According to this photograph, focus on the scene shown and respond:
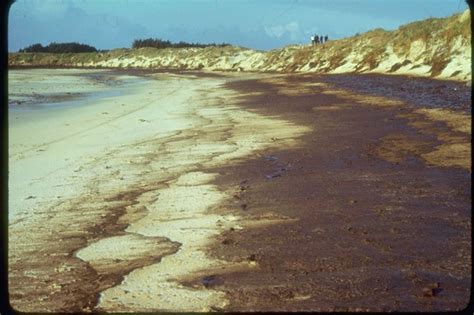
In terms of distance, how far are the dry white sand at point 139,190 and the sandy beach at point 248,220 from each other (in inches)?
0.9

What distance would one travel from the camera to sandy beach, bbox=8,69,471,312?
3393 mm

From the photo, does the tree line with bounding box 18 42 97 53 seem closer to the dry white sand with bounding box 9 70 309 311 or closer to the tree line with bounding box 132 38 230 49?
the tree line with bounding box 132 38 230 49

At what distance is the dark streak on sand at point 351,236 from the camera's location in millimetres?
3268

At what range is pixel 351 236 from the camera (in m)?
4.43

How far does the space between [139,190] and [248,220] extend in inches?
74.7

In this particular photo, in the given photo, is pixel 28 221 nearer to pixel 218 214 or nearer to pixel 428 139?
pixel 218 214

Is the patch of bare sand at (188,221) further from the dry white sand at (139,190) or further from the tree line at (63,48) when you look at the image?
the tree line at (63,48)

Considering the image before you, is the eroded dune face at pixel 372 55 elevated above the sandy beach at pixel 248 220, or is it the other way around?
the eroded dune face at pixel 372 55

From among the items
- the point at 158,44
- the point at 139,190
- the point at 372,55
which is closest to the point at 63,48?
the point at 158,44

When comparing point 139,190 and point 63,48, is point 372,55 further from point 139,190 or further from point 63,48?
point 63,48

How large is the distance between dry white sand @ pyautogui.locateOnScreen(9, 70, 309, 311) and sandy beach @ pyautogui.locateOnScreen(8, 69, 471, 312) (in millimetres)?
22

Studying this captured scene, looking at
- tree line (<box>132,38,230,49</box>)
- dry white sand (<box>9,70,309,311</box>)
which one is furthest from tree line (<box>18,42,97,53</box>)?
dry white sand (<box>9,70,309,311</box>)

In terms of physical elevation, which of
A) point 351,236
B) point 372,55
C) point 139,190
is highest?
point 372,55

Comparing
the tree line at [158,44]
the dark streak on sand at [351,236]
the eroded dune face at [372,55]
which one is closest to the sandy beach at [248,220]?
the dark streak on sand at [351,236]
